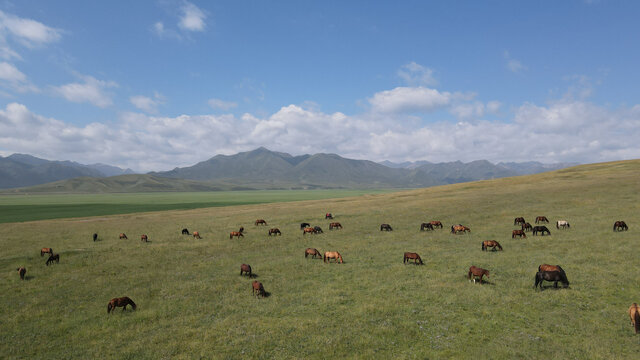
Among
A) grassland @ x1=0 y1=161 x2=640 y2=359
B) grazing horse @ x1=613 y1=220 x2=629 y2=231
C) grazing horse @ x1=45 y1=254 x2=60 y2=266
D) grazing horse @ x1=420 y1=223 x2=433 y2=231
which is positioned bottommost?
grassland @ x1=0 y1=161 x2=640 y2=359

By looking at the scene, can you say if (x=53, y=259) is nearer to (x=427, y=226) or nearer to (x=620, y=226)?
(x=427, y=226)

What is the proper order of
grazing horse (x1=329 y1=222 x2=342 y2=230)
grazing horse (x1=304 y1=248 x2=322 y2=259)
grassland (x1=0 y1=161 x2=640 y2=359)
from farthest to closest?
grazing horse (x1=329 y1=222 x2=342 y2=230), grazing horse (x1=304 y1=248 x2=322 y2=259), grassland (x1=0 y1=161 x2=640 y2=359)

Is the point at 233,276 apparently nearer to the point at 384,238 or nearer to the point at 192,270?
the point at 192,270

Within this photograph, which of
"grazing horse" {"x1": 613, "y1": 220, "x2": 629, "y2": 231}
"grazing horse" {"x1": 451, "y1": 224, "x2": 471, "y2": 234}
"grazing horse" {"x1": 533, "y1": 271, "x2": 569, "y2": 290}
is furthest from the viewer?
"grazing horse" {"x1": 451, "y1": 224, "x2": 471, "y2": 234}

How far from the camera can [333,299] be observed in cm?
1759

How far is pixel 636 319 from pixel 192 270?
2671 cm

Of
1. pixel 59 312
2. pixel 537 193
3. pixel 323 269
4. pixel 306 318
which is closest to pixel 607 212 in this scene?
pixel 537 193

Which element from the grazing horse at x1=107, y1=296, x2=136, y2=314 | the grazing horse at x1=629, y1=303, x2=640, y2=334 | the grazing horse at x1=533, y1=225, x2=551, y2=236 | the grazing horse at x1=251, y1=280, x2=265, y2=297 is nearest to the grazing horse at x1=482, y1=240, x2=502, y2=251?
the grazing horse at x1=533, y1=225, x2=551, y2=236

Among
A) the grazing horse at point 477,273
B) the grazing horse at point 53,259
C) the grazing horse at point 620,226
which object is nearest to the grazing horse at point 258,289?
the grazing horse at point 477,273

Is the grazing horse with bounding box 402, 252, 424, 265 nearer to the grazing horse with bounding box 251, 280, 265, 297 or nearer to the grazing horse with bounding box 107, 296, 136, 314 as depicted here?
the grazing horse with bounding box 251, 280, 265, 297

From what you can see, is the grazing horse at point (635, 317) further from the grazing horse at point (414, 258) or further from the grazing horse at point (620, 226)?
the grazing horse at point (620, 226)

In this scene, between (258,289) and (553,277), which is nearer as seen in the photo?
(553,277)

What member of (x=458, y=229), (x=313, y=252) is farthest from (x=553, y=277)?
(x=313, y=252)

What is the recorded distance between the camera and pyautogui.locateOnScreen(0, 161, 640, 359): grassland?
13008 mm
